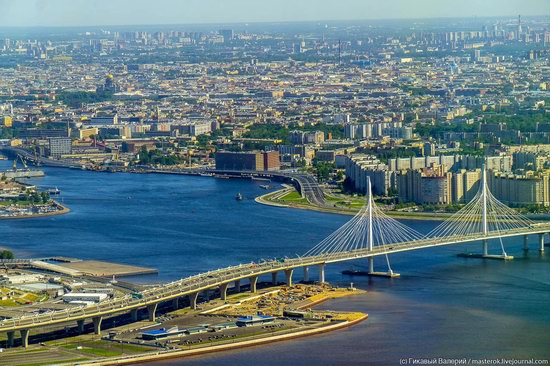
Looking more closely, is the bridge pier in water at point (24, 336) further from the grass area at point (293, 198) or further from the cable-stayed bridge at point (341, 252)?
the grass area at point (293, 198)

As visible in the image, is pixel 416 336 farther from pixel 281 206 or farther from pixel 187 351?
pixel 281 206

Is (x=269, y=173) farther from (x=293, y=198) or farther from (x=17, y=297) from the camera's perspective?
(x=17, y=297)

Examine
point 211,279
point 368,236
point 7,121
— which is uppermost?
point 7,121

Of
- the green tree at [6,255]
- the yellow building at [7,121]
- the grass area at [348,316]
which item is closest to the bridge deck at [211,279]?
the grass area at [348,316]

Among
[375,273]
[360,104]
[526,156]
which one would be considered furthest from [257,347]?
[360,104]

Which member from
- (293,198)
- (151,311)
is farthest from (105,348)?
(293,198)

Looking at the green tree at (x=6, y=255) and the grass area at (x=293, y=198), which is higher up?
the grass area at (x=293, y=198)

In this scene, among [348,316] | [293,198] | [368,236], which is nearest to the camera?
[348,316]
